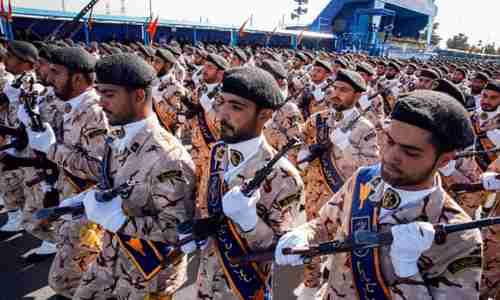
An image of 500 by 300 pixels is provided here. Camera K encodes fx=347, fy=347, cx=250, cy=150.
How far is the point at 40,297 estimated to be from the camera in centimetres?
405

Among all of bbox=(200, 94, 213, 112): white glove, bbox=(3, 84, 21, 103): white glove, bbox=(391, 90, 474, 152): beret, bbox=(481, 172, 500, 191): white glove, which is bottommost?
bbox=(481, 172, 500, 191): white glove

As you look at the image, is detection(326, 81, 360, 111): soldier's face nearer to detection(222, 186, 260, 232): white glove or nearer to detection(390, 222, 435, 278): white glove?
detection(222, 186, 260, 232): white glove

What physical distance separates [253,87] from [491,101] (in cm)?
505

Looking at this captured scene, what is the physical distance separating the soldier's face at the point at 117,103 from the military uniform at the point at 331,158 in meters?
2.48

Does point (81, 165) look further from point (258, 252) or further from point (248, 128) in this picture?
point (258, 252)

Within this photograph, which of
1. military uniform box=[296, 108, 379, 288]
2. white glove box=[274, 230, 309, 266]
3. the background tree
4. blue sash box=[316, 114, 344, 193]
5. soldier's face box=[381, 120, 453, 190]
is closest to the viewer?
soldier's face box=[381, 120, 453, 190]

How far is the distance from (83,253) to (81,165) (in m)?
0.85

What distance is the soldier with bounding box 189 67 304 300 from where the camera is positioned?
2.33 metres

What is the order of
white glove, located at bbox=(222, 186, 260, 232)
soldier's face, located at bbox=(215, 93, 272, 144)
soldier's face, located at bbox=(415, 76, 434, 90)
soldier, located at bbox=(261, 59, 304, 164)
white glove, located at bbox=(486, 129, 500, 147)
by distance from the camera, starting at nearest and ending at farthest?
1. white glove, located at bbox=(222, 186, 260, 232)
2. soldier's face, located at bbox=(215, 93, 272, 144)
3. white glove, located at bbox=(486, 129, 500, 147)
4. soldier, located at bbox=(261, 59, 304, 164)
5. soldier's face, located at bbox=(415, 76, 434, 90)

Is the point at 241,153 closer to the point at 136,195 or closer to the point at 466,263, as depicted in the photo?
the point at 136,195

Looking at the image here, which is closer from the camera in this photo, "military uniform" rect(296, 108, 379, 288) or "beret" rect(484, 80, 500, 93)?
"military uniform" rect(296, 108, 379, 288)

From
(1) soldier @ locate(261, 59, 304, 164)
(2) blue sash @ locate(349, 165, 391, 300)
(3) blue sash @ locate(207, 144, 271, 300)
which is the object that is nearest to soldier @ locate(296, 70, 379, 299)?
(1) soldier @ locate(261, 59, 304, 164)

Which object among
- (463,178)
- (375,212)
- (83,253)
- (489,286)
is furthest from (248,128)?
(463,178)

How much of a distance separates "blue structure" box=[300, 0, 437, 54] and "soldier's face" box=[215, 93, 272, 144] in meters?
46.8
